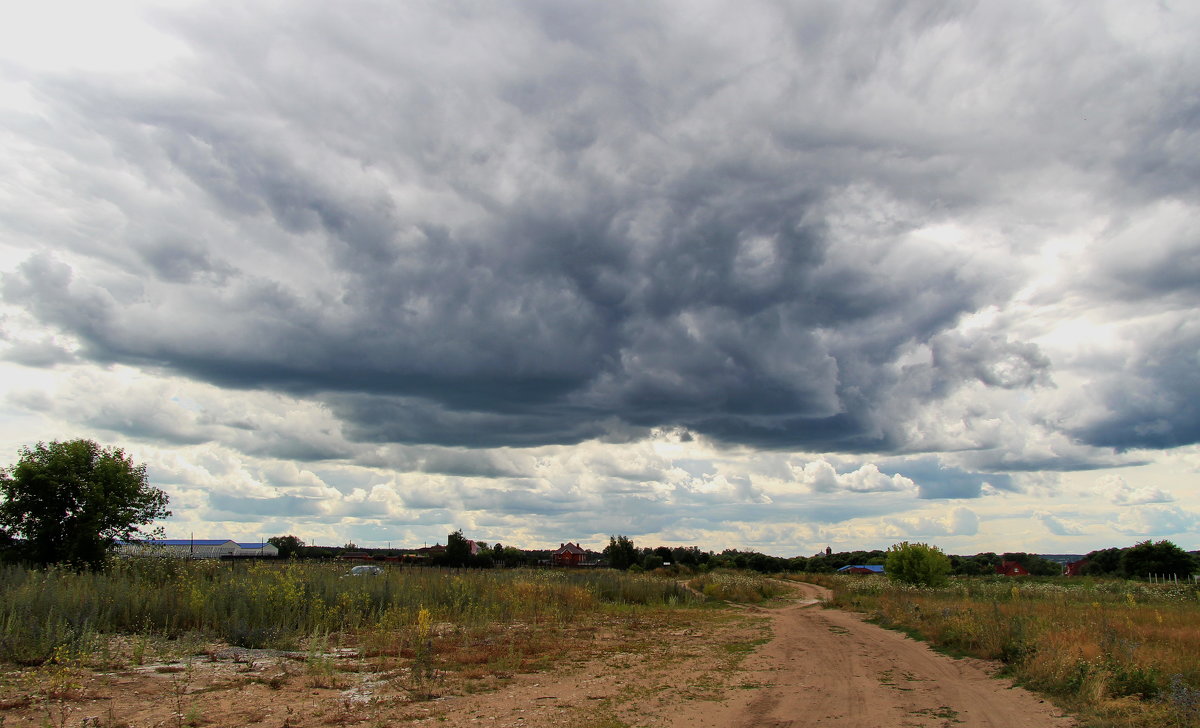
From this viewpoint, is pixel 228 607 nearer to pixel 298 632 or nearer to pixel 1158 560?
pixel 298 632

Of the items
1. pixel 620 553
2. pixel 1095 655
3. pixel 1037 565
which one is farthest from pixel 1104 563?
pixel 1095 655

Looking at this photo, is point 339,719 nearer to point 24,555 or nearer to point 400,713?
point 400,713

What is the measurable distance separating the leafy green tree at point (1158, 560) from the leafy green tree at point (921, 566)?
47685 mm

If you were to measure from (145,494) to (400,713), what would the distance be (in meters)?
28.4

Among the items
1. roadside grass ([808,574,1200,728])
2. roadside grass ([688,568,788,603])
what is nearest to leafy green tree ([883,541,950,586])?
roadside grass ([688,568,788,603])

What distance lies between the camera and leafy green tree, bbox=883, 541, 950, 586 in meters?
A: 48.5

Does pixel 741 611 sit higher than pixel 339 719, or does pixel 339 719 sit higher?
pixel 339 719

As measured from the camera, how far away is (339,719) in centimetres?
970

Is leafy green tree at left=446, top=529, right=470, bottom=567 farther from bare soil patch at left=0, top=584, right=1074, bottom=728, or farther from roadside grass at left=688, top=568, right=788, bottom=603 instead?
bare soil patch at left=0, top=584, right=1074, bottom=728

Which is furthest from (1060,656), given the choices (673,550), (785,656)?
(673,550)

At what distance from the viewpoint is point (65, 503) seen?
95.5 ft

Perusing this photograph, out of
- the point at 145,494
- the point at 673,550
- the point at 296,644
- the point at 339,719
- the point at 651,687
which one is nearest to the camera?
the point at 339,719

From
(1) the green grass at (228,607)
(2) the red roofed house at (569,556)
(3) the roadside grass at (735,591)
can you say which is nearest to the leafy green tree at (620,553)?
(2) the red roofed house at (569,556)

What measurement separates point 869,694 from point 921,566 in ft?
134
